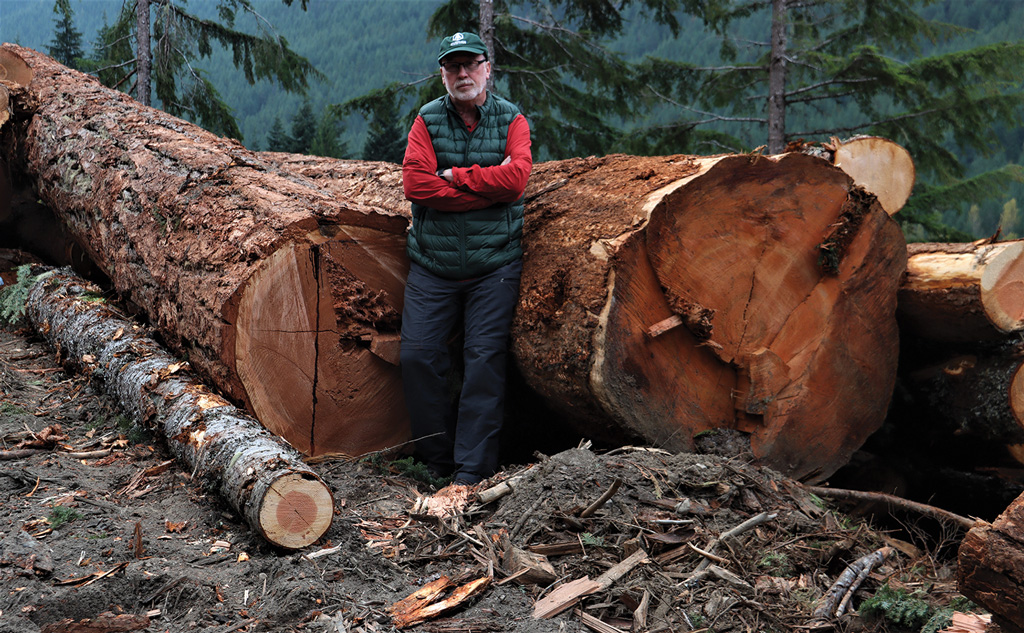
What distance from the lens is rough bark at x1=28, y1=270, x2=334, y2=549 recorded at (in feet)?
9.63

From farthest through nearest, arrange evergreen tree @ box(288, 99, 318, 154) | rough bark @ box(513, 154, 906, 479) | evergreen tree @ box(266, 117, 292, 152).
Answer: evergreen tree @ box(266, 117, 292, 152)
evergreen tree @ box(288, 99, 318, 154)
rough bark @ box(513, 154, 906, 479)

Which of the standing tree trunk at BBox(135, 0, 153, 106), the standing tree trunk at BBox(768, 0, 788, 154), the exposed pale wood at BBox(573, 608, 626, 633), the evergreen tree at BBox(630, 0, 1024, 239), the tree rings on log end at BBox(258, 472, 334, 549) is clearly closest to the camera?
the exposed pale wood at BBox(573, 608, 626, 633)

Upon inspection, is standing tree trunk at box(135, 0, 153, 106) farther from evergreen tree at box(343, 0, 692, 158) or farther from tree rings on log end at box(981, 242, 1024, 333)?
tree rings on log end at box(981, 242, 1024, 333)

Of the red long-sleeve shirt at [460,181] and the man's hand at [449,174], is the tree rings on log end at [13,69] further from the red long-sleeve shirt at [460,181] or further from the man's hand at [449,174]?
the man's hand at [449,174]

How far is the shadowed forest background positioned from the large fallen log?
1092mm

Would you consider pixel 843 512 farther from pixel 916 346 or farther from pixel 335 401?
pixel 335 401

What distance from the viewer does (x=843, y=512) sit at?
436 centimetres

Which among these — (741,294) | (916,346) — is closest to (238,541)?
(741,294)

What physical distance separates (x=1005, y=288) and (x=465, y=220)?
3074 millimetres

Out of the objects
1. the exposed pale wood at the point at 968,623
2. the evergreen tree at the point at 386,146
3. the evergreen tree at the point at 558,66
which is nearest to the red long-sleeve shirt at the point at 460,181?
the exposed pale wood at the point at 968,623

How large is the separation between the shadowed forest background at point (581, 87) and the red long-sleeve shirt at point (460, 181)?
2.64 metres

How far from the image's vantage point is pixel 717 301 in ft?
12.7

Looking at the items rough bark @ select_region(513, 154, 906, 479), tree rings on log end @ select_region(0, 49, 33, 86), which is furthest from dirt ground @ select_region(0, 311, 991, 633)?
→ tree rings on log end @ select_region(0, 49, 33, 86)

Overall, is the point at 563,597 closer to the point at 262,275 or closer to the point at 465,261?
the point at 465,261
